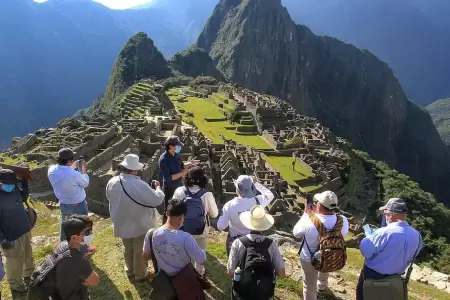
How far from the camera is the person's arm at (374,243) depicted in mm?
5008

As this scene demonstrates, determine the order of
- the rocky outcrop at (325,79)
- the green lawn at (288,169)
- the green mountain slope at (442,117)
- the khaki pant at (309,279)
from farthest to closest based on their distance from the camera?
1. the green mountain slope at (442,117)
2. the rocky outcrop at (325,79)
3. the green lawn at (288,169)
4. the khaki pant at (309,279)

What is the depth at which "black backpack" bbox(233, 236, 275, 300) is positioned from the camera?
4.80 metres

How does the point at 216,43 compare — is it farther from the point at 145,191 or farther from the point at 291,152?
the point at 145,191

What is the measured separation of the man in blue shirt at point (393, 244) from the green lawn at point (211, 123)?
3339 cm

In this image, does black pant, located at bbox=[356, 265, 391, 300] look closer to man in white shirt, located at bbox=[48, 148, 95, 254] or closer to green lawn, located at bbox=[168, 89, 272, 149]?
man in white shirt, located at bbox=[48, 148, 95, 254]

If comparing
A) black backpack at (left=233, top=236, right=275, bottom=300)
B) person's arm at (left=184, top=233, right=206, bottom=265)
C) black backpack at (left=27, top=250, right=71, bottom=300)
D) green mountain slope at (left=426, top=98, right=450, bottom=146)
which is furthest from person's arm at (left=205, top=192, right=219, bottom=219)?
green mountain slope at (left=426, top=98, right=450, bottom=146)

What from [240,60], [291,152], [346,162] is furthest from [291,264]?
[240,60]

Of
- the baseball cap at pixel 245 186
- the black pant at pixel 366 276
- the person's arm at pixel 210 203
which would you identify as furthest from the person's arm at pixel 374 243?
the person's arm at pixel 210 203

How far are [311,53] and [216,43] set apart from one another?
36610 mm

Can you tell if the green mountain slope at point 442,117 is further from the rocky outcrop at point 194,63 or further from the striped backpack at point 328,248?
the striped backpack at point 328,248

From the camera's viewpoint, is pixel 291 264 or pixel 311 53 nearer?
pixel 291 264

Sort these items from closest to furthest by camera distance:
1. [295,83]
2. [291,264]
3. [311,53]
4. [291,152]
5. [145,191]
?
[145,191] → [291,264] → [291,152] → [295,83] → [311,53]

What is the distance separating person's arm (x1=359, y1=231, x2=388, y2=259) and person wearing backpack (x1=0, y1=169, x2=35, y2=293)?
14.6 ft

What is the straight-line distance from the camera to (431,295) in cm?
836
